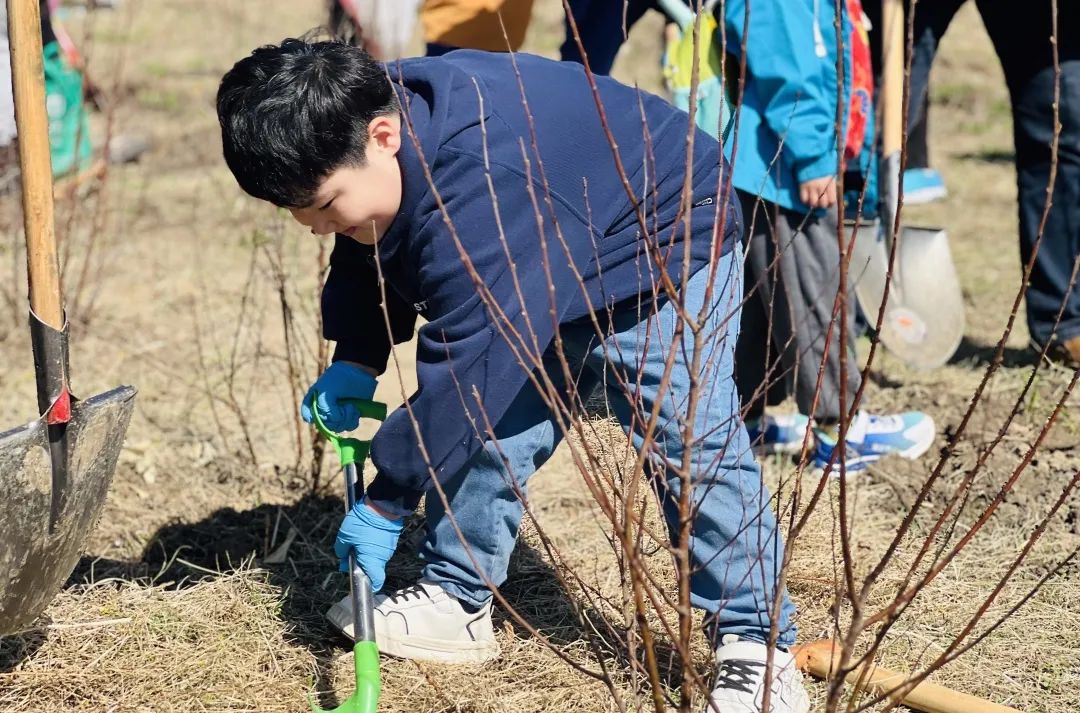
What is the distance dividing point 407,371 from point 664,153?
7.30ft

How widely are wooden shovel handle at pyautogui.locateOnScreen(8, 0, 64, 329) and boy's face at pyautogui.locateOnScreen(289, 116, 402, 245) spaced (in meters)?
0.49

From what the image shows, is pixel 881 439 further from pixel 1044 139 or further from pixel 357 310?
pixel 357 310

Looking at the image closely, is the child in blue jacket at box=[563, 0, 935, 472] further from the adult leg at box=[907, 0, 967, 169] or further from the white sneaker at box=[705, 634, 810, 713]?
the adult leg at box=[907, 0, 967, 169]

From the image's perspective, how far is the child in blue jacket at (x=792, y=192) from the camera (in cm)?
291

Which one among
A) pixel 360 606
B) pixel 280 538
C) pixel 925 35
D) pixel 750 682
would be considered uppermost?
pixel 925 35

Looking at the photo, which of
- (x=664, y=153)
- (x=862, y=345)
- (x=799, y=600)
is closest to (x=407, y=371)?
(x=862, y=345)

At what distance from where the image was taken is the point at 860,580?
277 cm

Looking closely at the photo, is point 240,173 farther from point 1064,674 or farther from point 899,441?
point 899,441

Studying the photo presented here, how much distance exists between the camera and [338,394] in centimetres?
242

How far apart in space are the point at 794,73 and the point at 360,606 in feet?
5.38

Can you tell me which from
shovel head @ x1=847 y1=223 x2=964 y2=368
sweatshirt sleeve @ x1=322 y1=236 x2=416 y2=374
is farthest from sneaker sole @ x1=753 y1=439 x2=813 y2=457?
sweatshirt sleeve @ x1=322 y1=236 x2=416 y2=374

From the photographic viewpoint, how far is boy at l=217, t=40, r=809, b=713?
1927 millimetres

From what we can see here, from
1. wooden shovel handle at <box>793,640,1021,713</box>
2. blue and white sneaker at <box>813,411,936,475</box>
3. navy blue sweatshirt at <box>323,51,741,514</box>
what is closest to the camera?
navy blue sweatshirt at <box>323,51,741,514</box>

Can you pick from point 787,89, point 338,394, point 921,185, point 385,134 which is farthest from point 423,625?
point 921,185
